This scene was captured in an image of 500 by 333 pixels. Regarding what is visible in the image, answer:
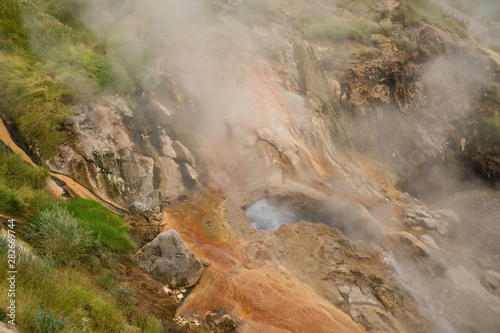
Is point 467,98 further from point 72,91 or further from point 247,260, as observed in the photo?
point 72,91

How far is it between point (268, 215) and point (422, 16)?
1323 centimetres

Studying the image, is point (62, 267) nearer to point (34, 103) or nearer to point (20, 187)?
point (20, 187)

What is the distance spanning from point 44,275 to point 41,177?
8.99 ft

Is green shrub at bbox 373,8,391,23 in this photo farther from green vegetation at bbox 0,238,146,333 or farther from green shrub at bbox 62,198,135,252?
green vegetation at bbox 0,238,146,333

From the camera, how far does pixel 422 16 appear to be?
13.6 metres

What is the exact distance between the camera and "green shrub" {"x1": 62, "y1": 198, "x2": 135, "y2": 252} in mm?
4016

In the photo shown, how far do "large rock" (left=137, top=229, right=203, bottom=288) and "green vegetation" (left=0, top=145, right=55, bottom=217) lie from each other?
5.12 ft

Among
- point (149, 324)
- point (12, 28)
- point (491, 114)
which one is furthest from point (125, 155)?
point (491, 114)

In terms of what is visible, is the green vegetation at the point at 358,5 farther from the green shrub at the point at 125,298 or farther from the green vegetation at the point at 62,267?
the green shrub at the point at 125,298


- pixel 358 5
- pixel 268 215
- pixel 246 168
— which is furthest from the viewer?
pixel 358 5

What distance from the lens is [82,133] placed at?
6414 mm

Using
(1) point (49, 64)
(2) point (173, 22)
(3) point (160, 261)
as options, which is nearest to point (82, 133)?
(1) point (49, 64)

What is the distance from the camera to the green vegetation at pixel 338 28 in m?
12.3

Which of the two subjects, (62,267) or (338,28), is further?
(338,28)
